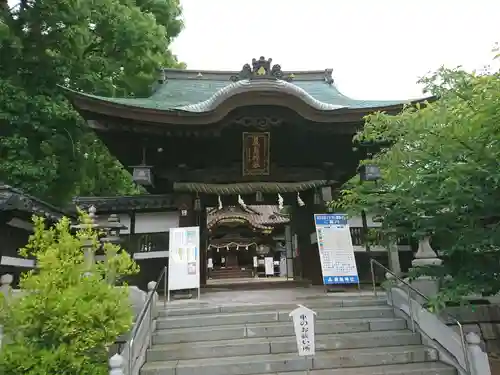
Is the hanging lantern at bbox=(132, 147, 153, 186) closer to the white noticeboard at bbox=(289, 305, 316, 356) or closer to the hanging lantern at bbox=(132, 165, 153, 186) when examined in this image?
the hanging lantern at bbox=(132, 165, 153, 186)

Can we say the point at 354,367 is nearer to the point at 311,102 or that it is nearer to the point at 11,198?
the point at 311,102

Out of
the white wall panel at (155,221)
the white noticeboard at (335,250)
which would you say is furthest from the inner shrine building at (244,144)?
the white noticeboard at (335,250)

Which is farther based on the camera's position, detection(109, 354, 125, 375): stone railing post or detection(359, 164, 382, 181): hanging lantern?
detection(359, 164, 382, 181): hanging lantern

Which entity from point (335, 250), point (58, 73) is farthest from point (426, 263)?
point (58, 73)

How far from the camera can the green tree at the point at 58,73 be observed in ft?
33.2

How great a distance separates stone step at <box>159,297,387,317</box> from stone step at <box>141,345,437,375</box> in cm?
118

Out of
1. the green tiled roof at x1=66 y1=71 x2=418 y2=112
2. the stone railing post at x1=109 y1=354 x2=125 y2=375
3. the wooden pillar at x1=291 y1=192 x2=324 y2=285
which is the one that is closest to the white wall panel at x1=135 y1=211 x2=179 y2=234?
the green tiled roof at x1=66 y1=71 x2=418 y2=112

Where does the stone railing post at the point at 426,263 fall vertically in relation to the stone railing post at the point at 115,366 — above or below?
above

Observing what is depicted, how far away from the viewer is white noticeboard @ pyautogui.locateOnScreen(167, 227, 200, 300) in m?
7.72

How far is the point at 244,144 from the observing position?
873 centimetres

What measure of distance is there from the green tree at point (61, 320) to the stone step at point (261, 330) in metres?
1.39

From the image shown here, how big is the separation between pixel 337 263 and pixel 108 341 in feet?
17.2

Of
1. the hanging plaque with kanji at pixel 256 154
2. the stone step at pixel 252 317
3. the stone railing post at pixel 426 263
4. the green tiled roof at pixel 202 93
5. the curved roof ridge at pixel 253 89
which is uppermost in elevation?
the green tiled roof at pixel 202 93

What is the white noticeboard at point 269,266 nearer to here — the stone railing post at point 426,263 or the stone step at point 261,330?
the stone railing post at point 426,263
